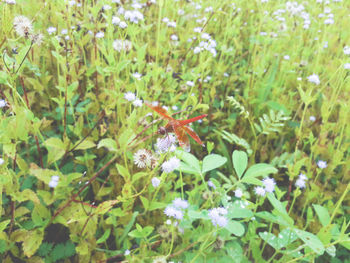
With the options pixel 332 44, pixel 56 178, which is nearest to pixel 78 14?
pixel 56 178

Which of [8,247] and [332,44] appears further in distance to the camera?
[332,44]

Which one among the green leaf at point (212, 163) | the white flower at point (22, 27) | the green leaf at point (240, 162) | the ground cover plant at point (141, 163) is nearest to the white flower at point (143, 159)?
the ground cover plant at point (141, 163)

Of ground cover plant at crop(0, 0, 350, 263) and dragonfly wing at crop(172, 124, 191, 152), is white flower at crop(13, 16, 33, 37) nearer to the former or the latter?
ground cover plant at crop(0, 0, 350, 263)

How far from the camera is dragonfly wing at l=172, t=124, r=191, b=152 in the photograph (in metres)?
0.68

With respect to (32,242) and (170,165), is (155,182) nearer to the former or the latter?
(170,165)

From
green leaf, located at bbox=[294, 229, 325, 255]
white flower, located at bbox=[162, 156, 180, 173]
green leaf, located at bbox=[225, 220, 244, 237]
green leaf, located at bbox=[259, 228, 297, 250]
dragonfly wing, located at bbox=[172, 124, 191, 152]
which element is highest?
dragonfly wing, located at bbox=[172, 124, 191, 152]

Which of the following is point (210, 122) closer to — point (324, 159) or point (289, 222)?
point (324, 159)

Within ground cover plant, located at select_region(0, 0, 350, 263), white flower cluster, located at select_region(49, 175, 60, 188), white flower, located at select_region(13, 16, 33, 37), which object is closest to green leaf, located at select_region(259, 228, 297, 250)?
ground cover plant, located at select_region(0, 0, 350, 263)

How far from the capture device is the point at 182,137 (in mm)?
688

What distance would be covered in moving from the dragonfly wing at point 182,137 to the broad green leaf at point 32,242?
2.08 feet

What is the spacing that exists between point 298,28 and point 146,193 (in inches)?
90.4

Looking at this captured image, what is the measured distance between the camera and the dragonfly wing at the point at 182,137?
675 mm

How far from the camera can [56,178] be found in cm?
80

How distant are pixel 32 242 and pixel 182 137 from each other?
0.66 m
